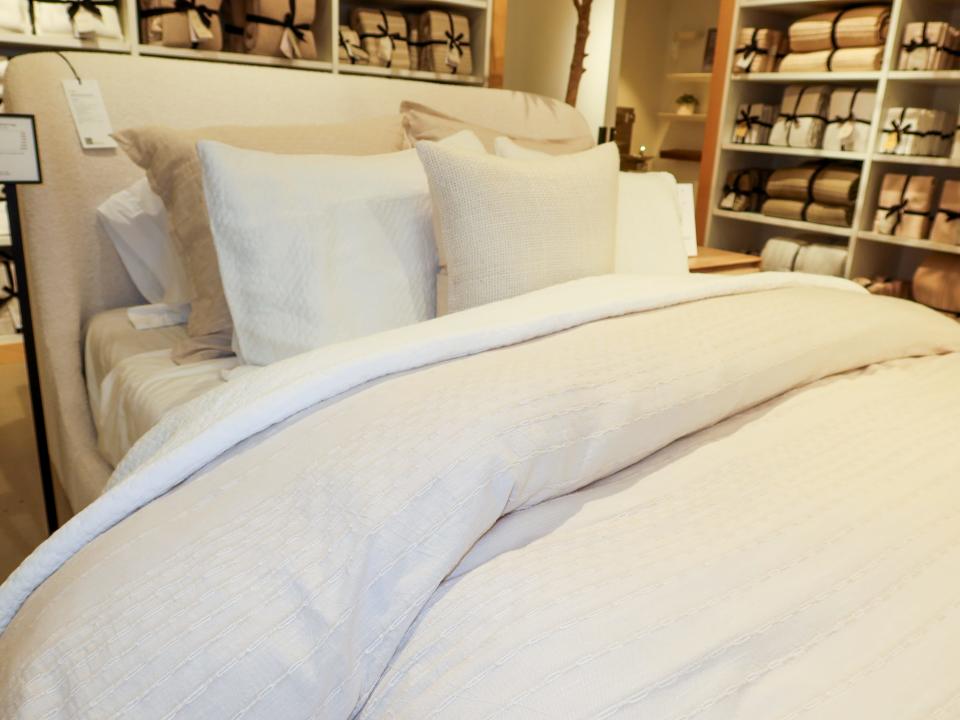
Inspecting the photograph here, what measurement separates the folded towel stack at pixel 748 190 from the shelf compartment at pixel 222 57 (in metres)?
1.98

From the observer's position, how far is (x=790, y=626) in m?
0.64

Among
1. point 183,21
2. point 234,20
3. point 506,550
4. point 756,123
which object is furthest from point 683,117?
point 506,550

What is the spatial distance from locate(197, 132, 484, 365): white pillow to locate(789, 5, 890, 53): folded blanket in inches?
102

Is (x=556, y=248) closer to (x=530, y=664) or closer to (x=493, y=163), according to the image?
(x=493, y=163)

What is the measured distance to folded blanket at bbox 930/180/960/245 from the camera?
2873mm

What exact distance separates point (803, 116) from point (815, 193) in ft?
1.10

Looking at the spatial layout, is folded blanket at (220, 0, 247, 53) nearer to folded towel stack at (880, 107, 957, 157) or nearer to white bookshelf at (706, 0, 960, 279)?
white bookshelf at (706, 0, 960, 279)

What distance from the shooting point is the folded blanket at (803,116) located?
10.9 feet

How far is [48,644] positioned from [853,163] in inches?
138

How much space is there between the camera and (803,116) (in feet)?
11.0

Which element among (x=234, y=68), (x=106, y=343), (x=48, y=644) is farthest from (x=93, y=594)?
(x=234, y=68)

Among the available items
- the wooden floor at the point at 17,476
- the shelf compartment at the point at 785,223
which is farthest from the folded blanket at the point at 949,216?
the wooden floor at the point at 17,476

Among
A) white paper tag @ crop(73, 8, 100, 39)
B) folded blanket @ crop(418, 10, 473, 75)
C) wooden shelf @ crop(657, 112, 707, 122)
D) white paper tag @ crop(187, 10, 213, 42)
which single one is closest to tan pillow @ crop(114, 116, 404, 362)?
white paper tag @ crop(187, 10, 213, 42)

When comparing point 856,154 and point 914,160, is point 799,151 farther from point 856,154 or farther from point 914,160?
point 914,160
